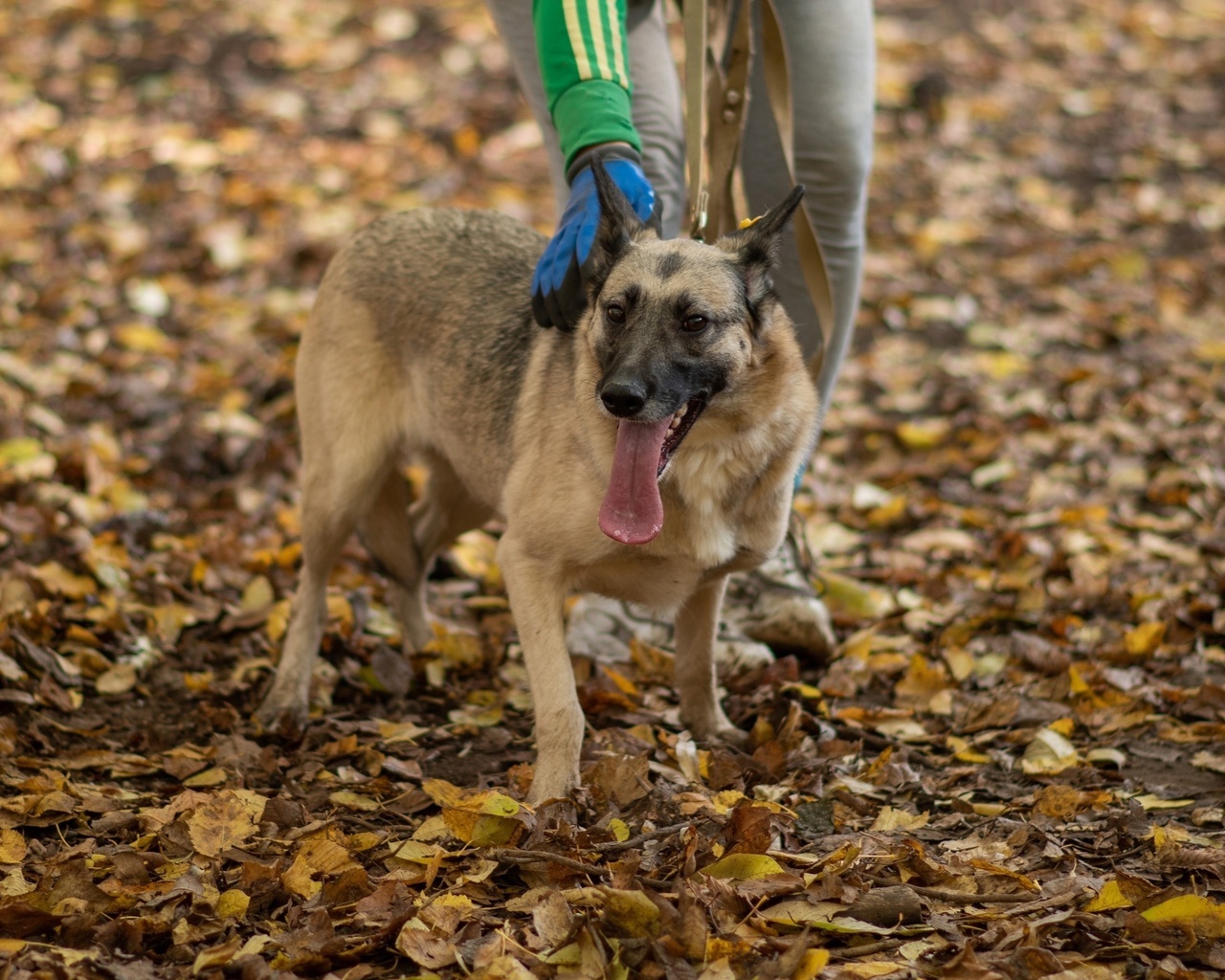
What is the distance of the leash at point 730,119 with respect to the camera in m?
3.79

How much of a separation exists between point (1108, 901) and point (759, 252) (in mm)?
1865

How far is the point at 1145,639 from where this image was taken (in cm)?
429

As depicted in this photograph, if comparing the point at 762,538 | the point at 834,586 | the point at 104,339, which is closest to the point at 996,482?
the point at 834,586

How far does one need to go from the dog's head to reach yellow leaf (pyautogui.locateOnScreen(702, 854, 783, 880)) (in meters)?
0.84

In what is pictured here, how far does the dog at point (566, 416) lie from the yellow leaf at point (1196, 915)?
139cm

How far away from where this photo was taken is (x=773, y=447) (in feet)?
11.5

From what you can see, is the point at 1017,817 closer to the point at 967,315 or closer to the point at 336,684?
the point at 336,684

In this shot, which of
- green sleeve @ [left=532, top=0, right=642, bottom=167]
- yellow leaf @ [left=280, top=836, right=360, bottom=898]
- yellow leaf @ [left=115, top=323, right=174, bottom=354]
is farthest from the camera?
yellow leaf @ [left=115, top=323, right=174, bottom=354]

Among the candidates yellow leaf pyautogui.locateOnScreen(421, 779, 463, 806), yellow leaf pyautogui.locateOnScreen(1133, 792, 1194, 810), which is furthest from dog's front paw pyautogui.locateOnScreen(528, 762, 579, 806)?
yellow leaf pyautogui.locateOnScreen(1133, 792, 1194, 810)

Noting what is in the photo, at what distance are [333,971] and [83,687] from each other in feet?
6.26

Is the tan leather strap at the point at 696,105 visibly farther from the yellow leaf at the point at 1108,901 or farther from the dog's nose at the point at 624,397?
the yellow leaf at the point at 1108,901

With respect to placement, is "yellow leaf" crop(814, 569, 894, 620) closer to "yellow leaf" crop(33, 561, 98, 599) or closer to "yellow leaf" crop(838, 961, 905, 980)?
"yellow leaf" crop(838, 961, 905, 980)

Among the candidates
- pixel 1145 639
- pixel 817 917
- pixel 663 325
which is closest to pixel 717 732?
pixel 817 917

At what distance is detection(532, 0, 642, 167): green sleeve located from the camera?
357cm
